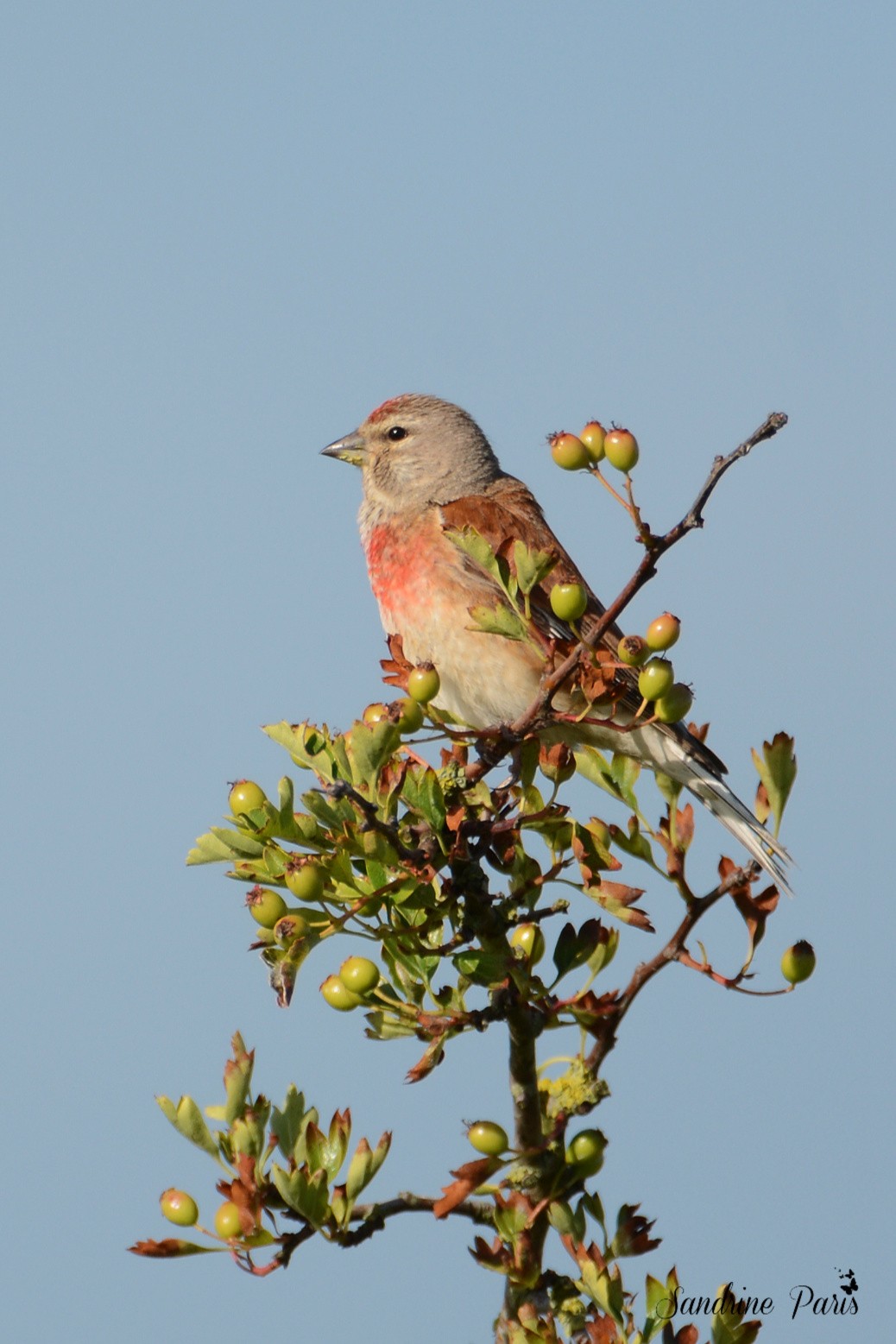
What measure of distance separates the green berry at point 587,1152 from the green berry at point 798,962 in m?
0.42

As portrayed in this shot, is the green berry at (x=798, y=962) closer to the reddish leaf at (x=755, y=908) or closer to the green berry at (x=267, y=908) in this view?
the reddish leaf at (x=755, y=908)

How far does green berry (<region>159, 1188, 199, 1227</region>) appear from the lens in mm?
2234

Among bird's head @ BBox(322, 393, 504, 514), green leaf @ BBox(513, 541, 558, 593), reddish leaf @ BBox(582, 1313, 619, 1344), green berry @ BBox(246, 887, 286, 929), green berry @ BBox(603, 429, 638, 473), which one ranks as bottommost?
reddish leaf @ BBox(582, 1313, 619, 1344)

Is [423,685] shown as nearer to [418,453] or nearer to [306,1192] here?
[306,1192]

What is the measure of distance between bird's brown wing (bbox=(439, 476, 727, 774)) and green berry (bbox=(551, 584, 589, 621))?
6.06 ft

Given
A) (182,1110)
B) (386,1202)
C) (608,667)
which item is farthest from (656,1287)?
(608,667)

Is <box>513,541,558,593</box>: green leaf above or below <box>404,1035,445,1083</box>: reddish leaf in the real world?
above

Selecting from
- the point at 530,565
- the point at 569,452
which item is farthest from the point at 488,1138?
the point at 569,452

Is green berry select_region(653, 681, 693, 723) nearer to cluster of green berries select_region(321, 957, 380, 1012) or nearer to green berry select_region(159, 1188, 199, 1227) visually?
cluster of green berries select_region(321, 957, 380, 1012)

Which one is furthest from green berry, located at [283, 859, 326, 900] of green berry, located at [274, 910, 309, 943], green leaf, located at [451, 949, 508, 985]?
green leaf, located at [451, 949, 508, 985]

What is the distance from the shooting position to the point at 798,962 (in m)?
2.24

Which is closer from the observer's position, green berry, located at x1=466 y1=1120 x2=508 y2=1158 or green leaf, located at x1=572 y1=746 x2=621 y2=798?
green berry, located at x1=466 y1=1120 x2=508 y2=1158

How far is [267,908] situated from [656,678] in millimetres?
723

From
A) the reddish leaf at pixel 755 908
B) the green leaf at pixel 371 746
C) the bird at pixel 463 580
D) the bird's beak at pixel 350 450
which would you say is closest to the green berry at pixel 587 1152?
the reddish leaf at pixel 755 908
